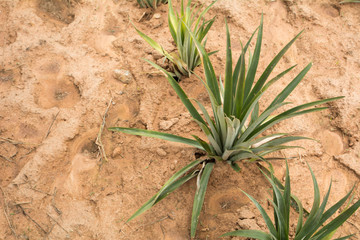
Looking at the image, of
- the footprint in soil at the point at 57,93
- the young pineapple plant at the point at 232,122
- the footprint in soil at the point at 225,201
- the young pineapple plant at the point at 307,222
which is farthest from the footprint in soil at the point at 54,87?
the young pineapple plant at the point at 307,222

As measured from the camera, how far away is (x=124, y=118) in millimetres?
1931

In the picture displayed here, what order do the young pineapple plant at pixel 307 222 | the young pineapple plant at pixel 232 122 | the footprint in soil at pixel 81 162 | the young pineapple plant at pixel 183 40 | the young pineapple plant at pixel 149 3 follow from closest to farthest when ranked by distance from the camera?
the young pineapple plant at pixel 307 222, the young pineapple plant at pixel 232 122, the footprint in soil at pixel 81 162, the young pineapple plant at pixel 183 40, the young pineapple plant at pixel 149 3

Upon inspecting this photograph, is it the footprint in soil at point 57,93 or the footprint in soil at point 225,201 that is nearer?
the footprint in soil at point 225,201

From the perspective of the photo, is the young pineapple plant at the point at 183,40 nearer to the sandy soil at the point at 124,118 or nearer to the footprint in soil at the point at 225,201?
the sandy soil at the point at 124,118

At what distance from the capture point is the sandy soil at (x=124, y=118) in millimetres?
1563

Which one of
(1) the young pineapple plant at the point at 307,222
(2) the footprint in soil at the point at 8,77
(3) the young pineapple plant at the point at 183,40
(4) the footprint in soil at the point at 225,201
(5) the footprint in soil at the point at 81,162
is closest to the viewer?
(1) the young pineapple plant at the point at 307,222

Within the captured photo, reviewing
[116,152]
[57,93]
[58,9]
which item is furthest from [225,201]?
[58,9]

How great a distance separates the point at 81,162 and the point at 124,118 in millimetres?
401

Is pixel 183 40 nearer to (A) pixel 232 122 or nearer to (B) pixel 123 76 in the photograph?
(B) pixel 123 76

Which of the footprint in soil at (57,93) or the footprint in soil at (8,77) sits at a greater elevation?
the footprint in soil at (57,93)

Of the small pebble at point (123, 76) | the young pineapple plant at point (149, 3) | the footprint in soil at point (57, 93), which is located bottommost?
the footprint in soil at point (57, 93)

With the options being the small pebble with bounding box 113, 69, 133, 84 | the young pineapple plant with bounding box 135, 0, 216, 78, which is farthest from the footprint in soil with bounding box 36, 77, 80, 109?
the young pineapple plant with bounding box 135, 0, 216, 78

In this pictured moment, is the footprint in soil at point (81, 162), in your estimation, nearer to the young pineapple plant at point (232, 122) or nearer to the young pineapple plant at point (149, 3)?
the young pineapple plant at point (232, 122)

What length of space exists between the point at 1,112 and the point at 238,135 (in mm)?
1578
